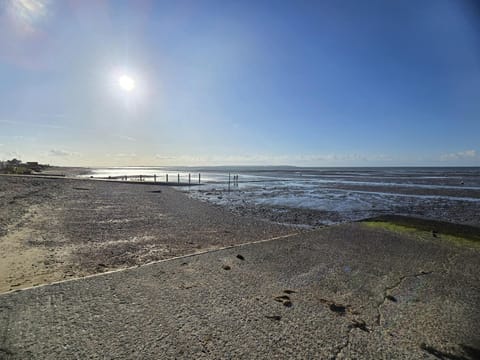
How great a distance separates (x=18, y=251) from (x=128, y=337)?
542 cm

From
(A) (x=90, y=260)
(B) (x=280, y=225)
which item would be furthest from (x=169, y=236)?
(B) (x=280, y=225)

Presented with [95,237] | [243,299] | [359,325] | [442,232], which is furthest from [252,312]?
[442,232]

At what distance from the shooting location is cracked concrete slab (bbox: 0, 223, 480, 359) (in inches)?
112

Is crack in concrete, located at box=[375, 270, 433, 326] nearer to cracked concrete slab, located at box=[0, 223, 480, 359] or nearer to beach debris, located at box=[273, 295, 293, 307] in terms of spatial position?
cracked concrete slab, located at box=[0, 223, 480, 359]

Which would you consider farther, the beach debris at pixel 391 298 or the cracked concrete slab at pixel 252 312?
the beach debris at pixel 391 298

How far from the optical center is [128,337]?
2.96 meters

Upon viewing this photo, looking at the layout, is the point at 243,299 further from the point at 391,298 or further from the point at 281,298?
the point at 391,298

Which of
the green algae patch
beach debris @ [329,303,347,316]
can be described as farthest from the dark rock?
the green algae patch

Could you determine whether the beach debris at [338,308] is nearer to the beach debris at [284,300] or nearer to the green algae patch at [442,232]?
the beach debris at [284,300]

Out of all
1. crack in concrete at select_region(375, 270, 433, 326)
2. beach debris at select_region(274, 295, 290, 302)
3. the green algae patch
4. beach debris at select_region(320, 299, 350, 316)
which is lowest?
the green algae patch

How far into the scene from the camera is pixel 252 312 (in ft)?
11.7

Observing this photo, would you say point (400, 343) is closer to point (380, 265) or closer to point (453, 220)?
point (380, 265)

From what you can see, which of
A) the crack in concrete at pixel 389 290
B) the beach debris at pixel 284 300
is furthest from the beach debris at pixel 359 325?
the beach debris at pixel 284 300

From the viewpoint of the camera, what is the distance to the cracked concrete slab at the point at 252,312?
2838mm
